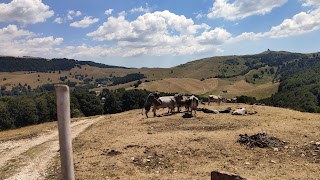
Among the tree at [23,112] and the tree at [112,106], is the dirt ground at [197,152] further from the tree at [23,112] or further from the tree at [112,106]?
the tree at [112,106]

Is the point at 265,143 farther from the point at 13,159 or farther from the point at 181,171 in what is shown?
the point at 13,159

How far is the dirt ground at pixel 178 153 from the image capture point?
1566 cm

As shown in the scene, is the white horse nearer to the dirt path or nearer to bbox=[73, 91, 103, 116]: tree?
the dirt path

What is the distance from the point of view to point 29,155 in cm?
2230

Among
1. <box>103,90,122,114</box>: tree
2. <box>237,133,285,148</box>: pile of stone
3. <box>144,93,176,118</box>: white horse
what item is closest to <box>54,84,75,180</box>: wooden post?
<box>237,133,285,148</box>: pile of stone

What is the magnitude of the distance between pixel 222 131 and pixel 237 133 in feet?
4.70

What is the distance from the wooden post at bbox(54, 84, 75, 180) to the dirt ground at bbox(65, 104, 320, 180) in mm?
8456

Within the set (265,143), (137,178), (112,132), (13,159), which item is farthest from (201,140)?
(13,159)

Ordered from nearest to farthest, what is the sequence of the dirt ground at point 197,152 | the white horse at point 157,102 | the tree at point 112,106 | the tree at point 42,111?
the dirt ground at point 197,152
the white horse at point 157,102
the tree at point 42,111
the tree at point 112,106

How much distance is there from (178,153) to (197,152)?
1.12m

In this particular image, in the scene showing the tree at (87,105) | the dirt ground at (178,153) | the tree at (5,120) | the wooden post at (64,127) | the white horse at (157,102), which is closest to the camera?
the wooden post at (64,127)

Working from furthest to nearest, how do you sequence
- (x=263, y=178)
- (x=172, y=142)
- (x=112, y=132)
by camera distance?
1. (x=112, y=132)
2. (x=172, y=142)
3. (x=263, y=178)

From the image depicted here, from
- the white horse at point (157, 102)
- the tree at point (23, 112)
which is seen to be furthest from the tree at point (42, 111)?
the white horse at point (157, 102)

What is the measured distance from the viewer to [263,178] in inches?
554
